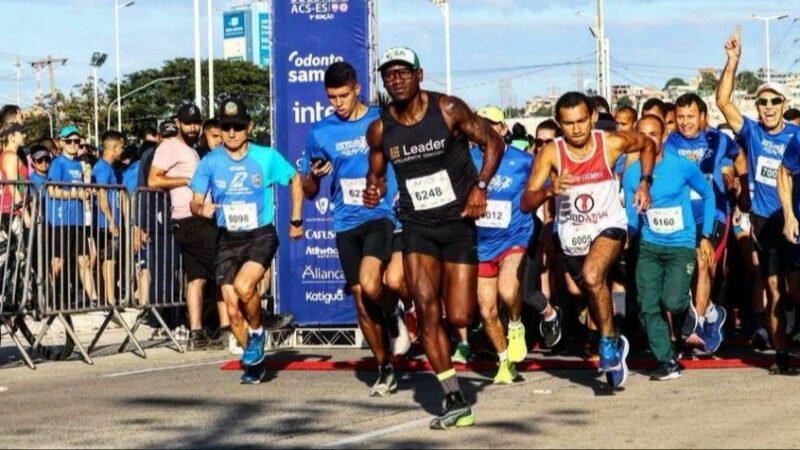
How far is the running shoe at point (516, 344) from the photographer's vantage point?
12766 millimetres

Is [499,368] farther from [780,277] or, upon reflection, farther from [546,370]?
[780,277]

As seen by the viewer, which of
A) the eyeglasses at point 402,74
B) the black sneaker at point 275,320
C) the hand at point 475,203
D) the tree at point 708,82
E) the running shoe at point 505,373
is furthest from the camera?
the tree at point 708,82

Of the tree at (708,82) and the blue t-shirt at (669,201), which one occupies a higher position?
the tree at (708,82)

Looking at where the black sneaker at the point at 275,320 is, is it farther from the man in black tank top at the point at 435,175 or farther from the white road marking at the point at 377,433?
the white road marking at the point at 377,433

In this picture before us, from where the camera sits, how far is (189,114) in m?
16.2

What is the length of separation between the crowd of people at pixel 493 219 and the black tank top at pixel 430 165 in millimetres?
12

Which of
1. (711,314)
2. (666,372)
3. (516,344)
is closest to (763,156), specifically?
(711,314)

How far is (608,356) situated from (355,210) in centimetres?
218

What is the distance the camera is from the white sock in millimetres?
14125

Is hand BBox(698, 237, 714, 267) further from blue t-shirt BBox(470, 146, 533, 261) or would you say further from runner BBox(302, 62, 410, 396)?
runner BBox(302, 62, 410, 396)

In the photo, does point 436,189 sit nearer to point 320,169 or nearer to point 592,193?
point 592,193

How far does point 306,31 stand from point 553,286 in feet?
11.0

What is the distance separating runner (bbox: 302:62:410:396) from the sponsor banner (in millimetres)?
2894

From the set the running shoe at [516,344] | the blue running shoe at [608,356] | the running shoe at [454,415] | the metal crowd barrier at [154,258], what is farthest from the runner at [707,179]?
the metal crowd barrier at [154,258]
